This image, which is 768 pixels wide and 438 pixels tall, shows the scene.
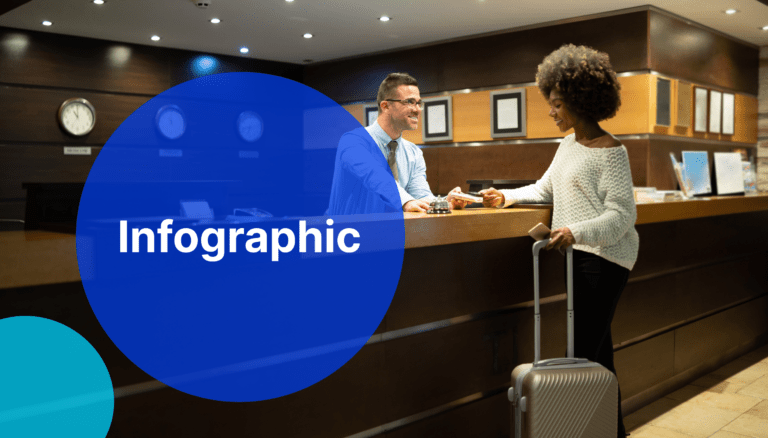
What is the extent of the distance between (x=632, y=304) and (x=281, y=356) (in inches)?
84.2

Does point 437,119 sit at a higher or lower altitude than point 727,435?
higher

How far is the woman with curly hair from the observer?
7.49ft

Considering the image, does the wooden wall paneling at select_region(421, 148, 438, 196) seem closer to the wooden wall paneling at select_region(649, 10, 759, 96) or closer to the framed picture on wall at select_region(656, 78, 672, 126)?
the framed picture on wall at select_region(656, 78, 672, 126)

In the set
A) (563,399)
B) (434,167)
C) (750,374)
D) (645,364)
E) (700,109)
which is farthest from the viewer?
(434,167)

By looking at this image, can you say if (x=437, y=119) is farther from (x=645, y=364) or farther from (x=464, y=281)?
(x=464, y=281)

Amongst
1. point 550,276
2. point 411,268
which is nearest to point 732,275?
point 550,276

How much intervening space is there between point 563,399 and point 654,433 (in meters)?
1.39

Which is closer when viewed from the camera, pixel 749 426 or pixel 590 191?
pixel 590 191

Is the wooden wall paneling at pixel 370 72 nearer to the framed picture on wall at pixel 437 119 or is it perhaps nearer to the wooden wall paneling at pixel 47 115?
the framed picture on wall at pixel 437 119

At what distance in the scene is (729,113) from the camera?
638cm

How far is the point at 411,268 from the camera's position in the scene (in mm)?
2293

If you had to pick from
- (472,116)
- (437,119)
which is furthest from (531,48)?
(437,119)

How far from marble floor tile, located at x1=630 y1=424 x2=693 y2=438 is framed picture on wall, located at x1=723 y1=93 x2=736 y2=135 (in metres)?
4.07
